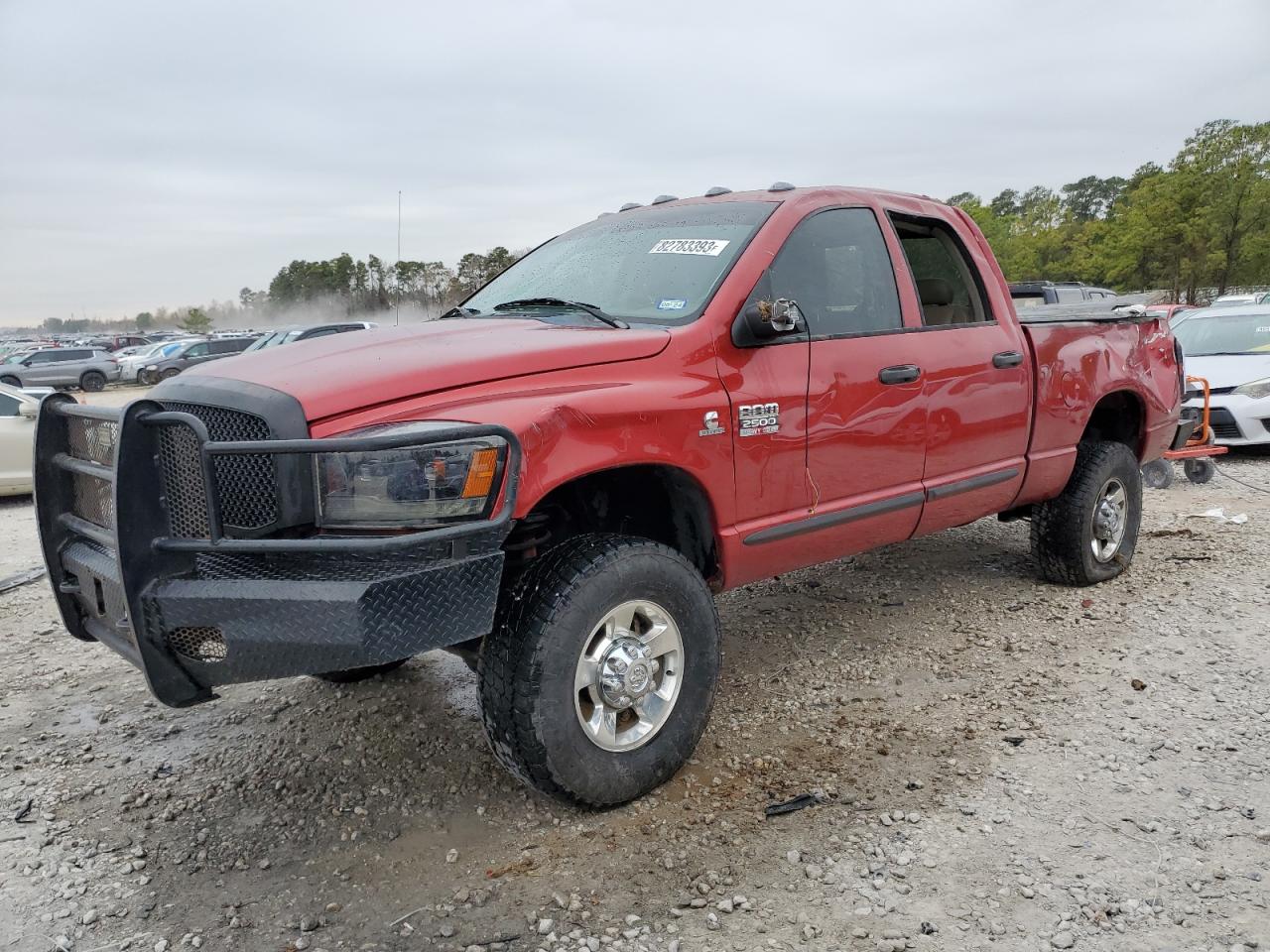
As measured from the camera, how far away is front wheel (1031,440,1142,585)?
502 centimetres

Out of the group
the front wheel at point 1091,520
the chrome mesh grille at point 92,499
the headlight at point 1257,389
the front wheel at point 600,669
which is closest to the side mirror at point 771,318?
the front wheel at point 600,669

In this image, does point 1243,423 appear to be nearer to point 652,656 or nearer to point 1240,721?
point 1240,721

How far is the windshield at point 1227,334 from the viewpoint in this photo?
403 inches

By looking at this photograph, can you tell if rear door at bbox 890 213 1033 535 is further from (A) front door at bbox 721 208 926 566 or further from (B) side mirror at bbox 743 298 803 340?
(B) side mirror at bbox 743 298 803 340

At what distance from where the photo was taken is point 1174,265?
44.2 m

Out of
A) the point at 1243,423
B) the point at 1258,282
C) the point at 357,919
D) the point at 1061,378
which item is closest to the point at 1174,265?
the point at 1258,282

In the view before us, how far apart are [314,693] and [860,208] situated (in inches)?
121

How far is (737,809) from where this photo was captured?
10.1ft

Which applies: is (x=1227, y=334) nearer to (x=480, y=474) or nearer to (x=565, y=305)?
(x=565, y=305)

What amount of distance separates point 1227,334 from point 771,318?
370 inches

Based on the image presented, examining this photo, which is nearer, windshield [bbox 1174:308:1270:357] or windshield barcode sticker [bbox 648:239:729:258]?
windshield barcode sticker [bbox 648:239:729:258]

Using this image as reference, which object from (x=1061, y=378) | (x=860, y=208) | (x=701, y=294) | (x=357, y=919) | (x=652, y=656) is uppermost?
(x=860, y=208)

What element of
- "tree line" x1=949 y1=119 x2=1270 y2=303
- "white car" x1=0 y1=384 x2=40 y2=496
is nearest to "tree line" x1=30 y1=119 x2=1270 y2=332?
"tree line" x1=949 y1=119 x2=1270 y2=303

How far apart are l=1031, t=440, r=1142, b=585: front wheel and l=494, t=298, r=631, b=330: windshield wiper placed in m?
2.82
